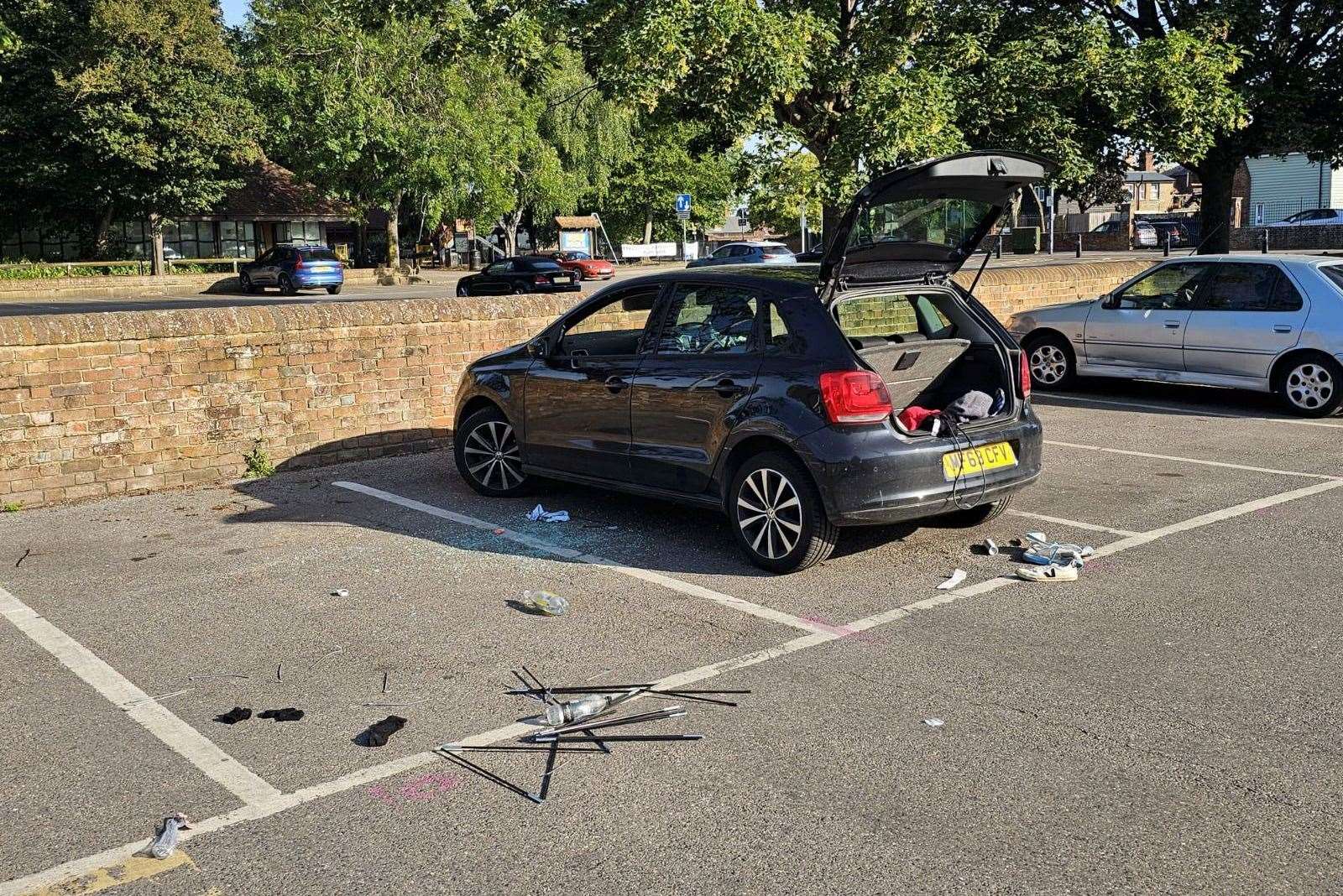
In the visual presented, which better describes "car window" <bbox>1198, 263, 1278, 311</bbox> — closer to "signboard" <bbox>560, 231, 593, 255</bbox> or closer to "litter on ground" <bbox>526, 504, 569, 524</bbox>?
"litter on ground" <bbox>526, 504, 569, 524</bbox>

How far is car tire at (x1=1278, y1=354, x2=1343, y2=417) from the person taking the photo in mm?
11258

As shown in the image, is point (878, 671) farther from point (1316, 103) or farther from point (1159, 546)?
point (1316, 103)

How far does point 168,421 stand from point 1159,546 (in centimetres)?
712

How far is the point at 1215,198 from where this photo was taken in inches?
767

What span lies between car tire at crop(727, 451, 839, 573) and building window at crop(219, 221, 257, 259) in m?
56.3

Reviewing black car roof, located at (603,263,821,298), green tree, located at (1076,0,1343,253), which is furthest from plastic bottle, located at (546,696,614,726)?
green tree, located at (1076,0,1343,253)

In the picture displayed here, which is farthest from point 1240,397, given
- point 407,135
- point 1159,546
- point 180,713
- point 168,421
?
point 407,135

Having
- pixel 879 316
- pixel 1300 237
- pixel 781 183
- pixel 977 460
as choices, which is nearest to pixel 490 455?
pixel 879 316

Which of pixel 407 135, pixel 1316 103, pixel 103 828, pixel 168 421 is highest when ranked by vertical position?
pixel 407 135

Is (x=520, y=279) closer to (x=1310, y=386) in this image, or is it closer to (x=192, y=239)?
(x=1310, y=386)

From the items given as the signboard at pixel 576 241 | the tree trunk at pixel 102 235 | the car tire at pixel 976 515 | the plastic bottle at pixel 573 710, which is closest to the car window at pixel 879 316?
the car tire at pixel 976 515

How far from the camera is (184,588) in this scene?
672cm

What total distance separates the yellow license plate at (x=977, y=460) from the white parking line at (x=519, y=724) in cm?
62

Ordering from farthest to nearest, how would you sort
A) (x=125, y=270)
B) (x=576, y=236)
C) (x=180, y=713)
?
(x=576, y=236) → (x=125, y=270) → (x=180, y=713)
